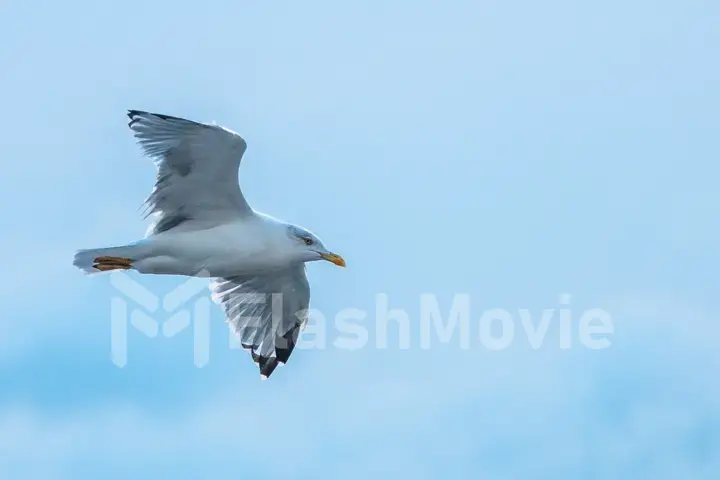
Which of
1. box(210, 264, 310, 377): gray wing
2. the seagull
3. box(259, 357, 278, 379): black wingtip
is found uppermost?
the seagull

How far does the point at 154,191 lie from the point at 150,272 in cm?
78

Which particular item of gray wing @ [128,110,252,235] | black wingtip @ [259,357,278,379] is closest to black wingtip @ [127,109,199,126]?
gray wing @ [128,110,252,235]

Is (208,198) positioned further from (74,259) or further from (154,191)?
(74,259)

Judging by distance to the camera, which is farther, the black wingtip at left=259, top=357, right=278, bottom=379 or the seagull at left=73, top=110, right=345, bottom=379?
the black wingtip at left=259, top=357, right=278, bottom=379

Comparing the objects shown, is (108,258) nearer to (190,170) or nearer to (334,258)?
(190,170)

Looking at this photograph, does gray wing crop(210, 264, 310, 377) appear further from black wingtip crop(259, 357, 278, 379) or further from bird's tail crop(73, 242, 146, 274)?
bird's tail crop(73, 242, 146, 274)

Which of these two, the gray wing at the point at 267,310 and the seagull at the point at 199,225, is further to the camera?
the gray wing at the point at 267,310

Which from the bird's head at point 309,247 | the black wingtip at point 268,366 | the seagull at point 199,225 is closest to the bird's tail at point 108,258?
the seagull at point 199,225

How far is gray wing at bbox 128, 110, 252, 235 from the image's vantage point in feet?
44.2

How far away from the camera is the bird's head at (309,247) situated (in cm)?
1423

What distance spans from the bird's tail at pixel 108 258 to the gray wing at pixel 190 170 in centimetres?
39

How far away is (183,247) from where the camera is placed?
14.1 metres

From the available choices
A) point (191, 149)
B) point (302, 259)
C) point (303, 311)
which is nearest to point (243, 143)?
point (191, 149)

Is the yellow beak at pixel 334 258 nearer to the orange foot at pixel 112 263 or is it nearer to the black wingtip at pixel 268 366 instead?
the orange foot at pixel 112 263
